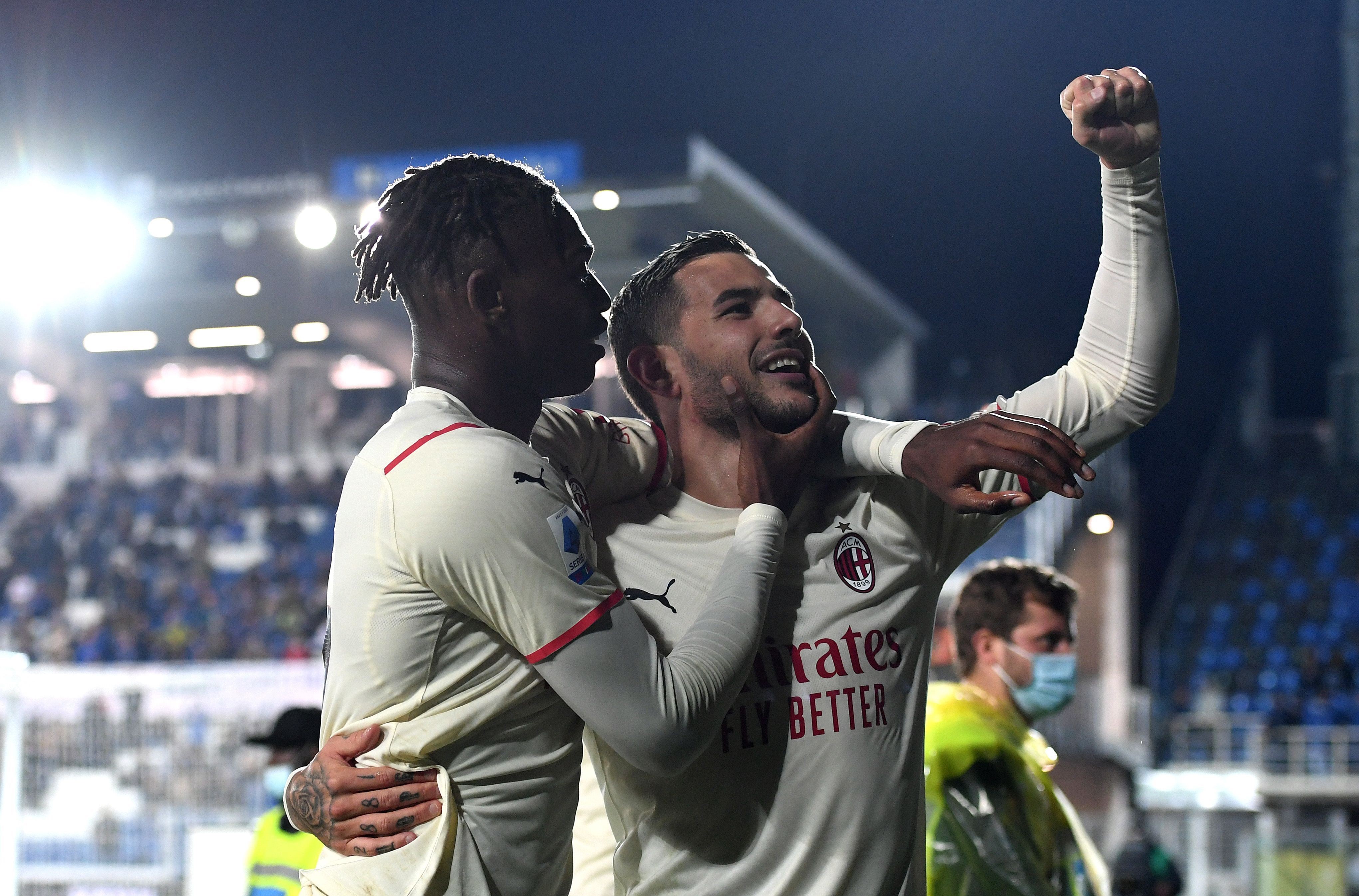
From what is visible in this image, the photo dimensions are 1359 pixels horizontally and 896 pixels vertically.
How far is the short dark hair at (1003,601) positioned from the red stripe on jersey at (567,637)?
2371mm

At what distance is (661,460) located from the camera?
7.42 ft

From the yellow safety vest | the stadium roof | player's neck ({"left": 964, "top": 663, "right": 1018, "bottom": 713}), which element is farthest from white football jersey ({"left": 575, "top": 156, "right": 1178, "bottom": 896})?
the stadium roof

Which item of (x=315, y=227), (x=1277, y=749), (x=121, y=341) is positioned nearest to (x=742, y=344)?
(x=315, y=227)

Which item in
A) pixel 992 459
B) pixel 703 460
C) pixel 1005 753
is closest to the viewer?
pixel 992 459

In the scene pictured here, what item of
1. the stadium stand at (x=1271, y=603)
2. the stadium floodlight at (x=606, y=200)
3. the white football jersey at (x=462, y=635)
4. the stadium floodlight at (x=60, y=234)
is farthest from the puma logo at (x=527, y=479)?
the stadium floodlight at (x=60, y=234)

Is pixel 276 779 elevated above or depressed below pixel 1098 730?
above

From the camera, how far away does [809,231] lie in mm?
18359

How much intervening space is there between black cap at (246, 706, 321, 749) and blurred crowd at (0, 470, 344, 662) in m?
9.25

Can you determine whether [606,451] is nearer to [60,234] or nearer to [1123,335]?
[1123,335]

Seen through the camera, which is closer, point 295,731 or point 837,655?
point 837,655

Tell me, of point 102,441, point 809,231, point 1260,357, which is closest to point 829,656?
point 809,231

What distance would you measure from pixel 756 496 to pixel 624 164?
15.4 m

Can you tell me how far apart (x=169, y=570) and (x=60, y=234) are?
496cm

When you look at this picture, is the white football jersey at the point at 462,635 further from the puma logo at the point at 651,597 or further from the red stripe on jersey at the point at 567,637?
the puma logo at the point at 651,597
